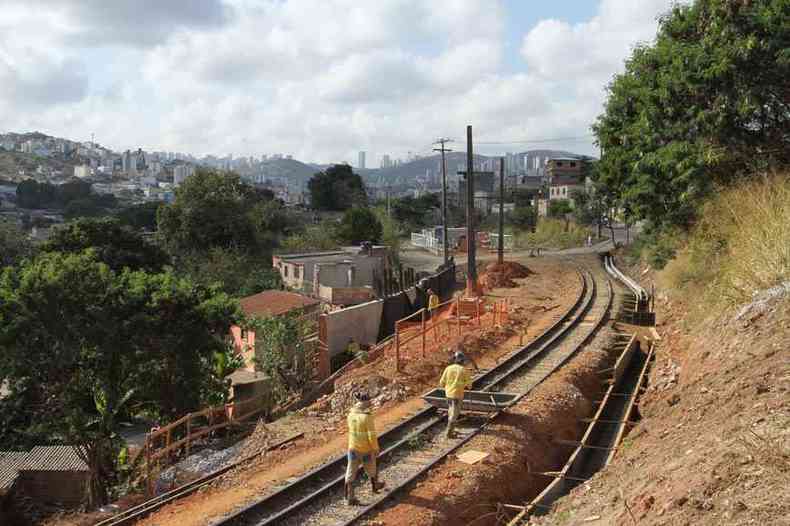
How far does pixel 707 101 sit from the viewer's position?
20453 millimetres

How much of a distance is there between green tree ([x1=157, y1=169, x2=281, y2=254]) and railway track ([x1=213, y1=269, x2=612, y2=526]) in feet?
119

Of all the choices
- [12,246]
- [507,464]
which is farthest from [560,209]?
[507,464]

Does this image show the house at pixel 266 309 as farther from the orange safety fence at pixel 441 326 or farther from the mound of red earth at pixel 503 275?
the mound of red earth at pixel 503 275

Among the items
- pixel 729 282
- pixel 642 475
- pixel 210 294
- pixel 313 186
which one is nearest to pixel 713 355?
pixel 729 282

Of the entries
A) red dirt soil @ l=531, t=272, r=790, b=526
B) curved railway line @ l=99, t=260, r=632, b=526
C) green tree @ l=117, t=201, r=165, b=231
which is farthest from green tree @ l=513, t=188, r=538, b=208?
red dirt soil @ l=531, t=272, r=790, b=526

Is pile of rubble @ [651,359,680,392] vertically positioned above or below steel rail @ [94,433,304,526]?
above

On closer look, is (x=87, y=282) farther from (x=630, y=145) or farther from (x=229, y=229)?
(x=229, y=229)

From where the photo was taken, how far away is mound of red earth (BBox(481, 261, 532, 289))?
32938mm

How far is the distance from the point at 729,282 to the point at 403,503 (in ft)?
32.4

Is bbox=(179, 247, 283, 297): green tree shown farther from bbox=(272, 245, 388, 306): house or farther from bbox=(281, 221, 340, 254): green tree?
bbox=(281, 221, 340, 254): green tree

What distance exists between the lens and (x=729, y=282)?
50.3ft

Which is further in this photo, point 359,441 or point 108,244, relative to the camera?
point 108,244

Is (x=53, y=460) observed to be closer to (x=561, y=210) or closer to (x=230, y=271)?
(x=230, y=271)

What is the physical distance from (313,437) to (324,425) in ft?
3.17
